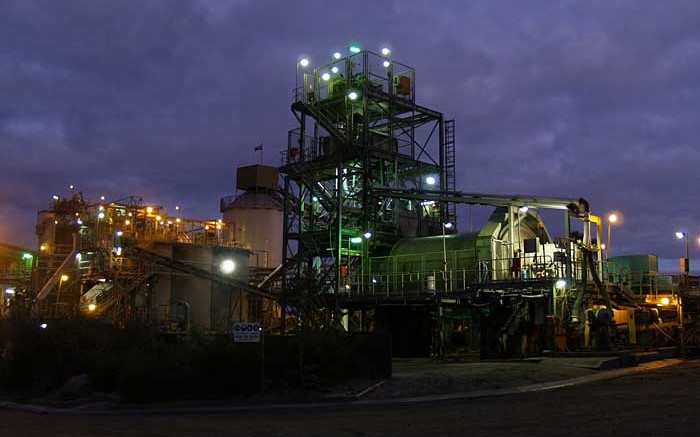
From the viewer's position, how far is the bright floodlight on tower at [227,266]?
180 feet

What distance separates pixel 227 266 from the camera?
5491 centimetres

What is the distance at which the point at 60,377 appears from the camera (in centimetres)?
2331

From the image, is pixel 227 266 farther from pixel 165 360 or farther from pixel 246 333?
pixel 246 333

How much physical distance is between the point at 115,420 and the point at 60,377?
269 inches

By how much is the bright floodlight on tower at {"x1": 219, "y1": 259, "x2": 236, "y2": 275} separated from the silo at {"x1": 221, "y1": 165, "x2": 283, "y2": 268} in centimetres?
1321

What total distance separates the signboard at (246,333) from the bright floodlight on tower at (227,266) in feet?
116

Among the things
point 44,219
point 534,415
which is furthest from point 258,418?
point 44,219

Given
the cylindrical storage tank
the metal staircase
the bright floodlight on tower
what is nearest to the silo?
the cylindrical storage tank

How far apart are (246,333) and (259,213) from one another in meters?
53.1

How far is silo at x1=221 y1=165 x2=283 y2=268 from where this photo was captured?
71.1m

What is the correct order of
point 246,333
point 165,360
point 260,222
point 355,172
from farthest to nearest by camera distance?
point 260,222, point 355,172, point 165,360, point 246,333

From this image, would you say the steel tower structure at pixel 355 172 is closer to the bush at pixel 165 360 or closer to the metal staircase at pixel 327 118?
the metal staircase at pixel 327 118

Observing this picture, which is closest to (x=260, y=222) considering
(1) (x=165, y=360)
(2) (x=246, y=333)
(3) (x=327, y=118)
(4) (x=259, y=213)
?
(4) (x=259, y=213)

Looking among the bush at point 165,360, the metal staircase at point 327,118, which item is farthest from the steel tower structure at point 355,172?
the bush at point 165,360
